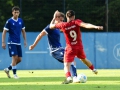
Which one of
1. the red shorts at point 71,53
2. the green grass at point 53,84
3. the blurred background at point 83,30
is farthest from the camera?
the blurred background at point 83,30

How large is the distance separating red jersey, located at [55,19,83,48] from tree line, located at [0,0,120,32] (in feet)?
49.8

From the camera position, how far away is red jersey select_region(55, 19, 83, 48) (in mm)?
15188

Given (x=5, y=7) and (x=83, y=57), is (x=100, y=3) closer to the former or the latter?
(x=5, y=7)

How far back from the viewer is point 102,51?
29406mm

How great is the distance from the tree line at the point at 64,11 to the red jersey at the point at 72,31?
15.2 m

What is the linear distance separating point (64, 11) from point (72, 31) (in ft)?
50.8

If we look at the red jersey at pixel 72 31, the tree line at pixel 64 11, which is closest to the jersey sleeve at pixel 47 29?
the red jersey at pixel 72 31

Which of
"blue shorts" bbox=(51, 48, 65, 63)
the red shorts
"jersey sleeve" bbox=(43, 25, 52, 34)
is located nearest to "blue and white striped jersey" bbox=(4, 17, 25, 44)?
"blue shorts" bbox=(51, 48, 65, 63)

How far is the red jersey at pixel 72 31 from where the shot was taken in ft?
49.8

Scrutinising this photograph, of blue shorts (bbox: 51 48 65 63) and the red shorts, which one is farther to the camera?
blue shorts (bbox: 51 48 65 63)

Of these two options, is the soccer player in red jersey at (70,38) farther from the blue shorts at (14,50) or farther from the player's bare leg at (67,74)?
the blue shorts at (14,50)

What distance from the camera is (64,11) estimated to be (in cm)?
3072

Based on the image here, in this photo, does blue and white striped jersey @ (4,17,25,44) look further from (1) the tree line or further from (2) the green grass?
(1) the tree line
